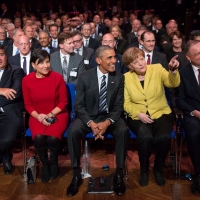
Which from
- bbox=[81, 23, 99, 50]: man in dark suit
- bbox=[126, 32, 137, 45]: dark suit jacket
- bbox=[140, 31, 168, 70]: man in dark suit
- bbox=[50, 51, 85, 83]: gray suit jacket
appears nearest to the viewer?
bbox=[50, 51, 85, 83]: gray suit jacket

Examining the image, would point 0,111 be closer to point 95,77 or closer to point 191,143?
point 95,77

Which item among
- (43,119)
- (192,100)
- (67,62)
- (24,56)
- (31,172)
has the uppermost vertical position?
(24,56)

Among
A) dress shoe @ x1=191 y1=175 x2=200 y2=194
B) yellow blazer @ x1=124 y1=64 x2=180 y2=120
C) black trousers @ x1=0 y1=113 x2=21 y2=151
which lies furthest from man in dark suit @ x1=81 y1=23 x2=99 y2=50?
dress shoe @ x1=191 y1=175 x2=200 y2=194

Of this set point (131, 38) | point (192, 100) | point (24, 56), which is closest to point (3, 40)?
point (24, 56)

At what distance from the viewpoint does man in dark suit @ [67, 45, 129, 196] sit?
3602 mm

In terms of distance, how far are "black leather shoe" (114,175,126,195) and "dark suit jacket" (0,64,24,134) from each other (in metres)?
1.18

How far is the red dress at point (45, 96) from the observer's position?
3.77 m

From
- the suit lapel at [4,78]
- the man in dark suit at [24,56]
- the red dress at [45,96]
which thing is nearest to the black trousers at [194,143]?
the red dress at [45,96]

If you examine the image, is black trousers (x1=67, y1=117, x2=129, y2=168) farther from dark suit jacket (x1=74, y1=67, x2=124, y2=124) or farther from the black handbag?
the black handbag

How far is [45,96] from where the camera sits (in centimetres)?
378

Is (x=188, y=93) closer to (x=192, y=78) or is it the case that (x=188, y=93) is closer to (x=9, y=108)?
(x=192, y=78)

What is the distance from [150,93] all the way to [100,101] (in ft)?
1.80

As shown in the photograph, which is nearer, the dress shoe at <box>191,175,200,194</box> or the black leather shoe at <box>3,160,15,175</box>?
the dress shoe at <box>191,175,200,194</box>

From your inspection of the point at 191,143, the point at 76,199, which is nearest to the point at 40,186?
the point at 76,199
